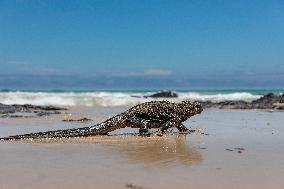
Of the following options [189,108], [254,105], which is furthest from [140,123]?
[254,105]

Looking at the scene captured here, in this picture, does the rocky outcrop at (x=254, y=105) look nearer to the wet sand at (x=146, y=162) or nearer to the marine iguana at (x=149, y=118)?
the marine iguana at (x=149, y=118)

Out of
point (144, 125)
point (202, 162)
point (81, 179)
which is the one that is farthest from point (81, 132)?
point (81, 179)

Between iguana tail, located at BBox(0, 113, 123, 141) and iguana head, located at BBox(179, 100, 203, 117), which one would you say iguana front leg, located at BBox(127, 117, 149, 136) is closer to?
iguana tail, located at BBox(0, 113, 123, 141)

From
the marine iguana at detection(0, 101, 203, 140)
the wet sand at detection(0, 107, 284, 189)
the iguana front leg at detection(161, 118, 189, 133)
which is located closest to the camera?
the wet sand at detection(0, 107, 284, 189)

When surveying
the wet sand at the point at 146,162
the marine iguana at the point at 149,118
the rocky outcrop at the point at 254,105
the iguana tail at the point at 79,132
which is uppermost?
the rocky outcrop at the point at 254,105

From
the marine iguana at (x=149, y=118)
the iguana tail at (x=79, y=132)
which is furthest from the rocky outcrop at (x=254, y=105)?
the iguana tail at (x=79, y=132)

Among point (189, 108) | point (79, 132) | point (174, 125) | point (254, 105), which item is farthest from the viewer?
point (254, 105)

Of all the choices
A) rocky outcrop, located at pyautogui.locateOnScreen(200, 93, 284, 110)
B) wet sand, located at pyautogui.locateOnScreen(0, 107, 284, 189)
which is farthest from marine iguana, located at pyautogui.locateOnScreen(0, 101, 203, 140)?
rocky outcrop, located at pyautogui.locateOnScreen(200, 93, 284, 110)

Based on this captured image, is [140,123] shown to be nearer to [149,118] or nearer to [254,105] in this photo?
[149,118]

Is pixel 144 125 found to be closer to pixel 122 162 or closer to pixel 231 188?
pixel 122 162
